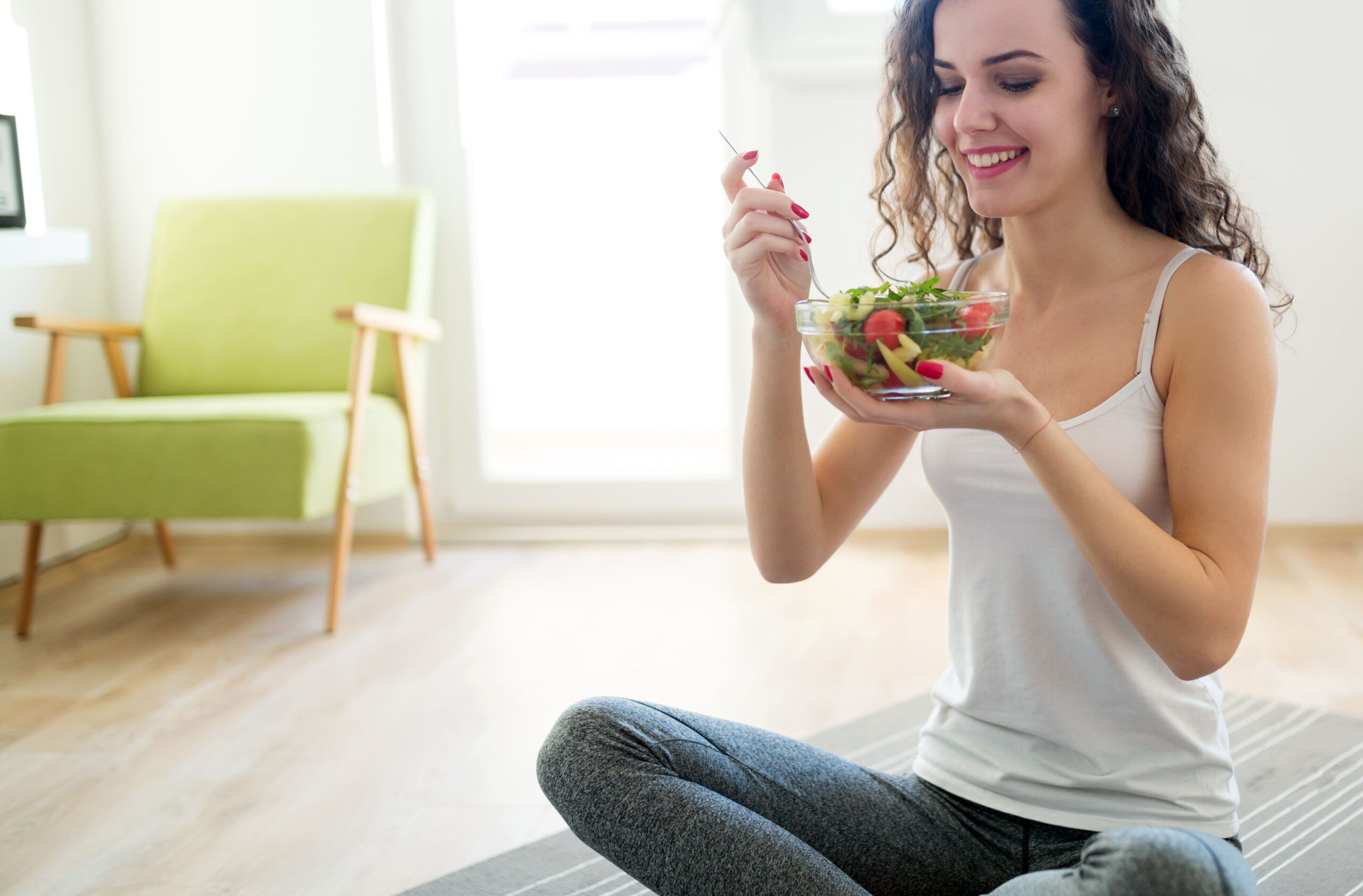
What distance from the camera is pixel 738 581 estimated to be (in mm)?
2926

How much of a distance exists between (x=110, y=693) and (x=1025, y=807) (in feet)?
5.72

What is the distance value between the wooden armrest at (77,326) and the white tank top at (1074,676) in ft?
7.45

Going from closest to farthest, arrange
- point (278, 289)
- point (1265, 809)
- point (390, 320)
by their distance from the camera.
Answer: point (1265, 809)
point (390, 320)
point (278, 289)

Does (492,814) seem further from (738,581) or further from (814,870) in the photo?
(738,581)

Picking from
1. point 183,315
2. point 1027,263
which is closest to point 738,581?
point 183,315

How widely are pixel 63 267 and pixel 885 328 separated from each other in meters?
2.91

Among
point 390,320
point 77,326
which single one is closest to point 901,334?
point 390,320

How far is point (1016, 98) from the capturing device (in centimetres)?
107

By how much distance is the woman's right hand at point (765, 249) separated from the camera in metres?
1.07

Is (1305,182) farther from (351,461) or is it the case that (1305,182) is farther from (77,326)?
(77,326)

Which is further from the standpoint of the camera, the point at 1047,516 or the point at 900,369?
the point at 1047,516

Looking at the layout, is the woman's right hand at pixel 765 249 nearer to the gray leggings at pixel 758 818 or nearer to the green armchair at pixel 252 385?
the gray leggings at pixel 758 818

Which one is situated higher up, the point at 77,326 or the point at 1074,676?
the point at 77,326

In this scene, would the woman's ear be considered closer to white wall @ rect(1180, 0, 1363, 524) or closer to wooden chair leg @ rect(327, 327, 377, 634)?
wooden chair leg @ rect(327, 327, 377, 634)
